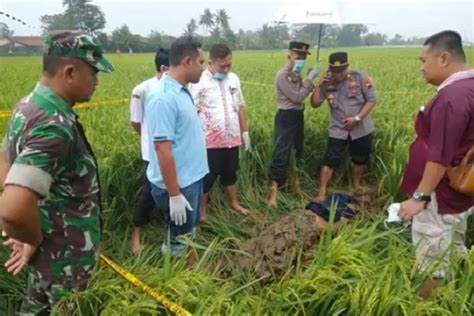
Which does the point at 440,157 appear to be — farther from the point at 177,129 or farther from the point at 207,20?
the point at 207,20

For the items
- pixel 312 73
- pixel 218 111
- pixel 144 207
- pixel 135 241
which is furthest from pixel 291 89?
pixel 135 241

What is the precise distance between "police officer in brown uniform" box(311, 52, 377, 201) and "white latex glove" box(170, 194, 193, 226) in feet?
6.42

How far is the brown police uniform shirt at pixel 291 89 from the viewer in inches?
173

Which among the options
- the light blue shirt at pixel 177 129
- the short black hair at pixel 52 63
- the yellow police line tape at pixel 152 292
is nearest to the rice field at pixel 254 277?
the yellow police line tape at pixel 152 292

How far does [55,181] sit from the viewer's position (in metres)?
1.81

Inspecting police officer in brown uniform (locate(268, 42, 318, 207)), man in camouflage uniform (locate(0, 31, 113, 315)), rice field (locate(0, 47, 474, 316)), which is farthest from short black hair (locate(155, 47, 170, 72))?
man in camouflage uniform (locate(0, 31, 113, 315))

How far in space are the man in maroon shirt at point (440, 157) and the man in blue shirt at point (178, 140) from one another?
1242 mm

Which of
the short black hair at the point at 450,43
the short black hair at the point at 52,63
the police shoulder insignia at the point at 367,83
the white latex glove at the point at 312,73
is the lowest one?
the police shoulder insignia at the point at 367,83

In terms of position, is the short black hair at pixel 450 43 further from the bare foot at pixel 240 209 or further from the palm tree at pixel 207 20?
the palm tree at pixel 207 20

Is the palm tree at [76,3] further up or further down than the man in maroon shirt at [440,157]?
further up

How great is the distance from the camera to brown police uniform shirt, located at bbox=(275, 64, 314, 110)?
440 centimetres

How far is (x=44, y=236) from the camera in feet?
6.26

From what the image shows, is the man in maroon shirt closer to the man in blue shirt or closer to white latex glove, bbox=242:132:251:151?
the man in blue shirt

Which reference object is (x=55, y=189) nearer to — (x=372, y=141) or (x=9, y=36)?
(x=9, y=36)
